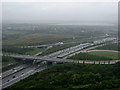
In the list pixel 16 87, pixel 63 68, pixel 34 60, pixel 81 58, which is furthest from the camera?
pixel 34 60

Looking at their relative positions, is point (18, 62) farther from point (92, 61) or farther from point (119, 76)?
point (119, 76)

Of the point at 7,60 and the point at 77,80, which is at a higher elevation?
the point at 7,60

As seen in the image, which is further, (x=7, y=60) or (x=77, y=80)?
(x=7, y=60)

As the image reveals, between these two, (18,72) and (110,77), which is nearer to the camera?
(110,77)

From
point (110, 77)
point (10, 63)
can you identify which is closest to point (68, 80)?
point (110, 77)

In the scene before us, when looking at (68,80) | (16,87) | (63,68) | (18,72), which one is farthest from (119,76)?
(18,72)

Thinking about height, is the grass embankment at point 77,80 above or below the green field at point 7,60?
below

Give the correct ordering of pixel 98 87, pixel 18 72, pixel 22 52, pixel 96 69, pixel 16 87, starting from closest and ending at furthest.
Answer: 1. pixel 98 87
2. pixel 16 87
3. pixel 96 69
4. pixel 18 72
5. pixel 22 52

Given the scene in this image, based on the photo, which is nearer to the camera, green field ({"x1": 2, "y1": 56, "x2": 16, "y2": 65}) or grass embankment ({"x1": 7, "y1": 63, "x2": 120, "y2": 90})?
grass embankment ({"x1": 7, "y1": 63, "x2": 120, "y2": 90})

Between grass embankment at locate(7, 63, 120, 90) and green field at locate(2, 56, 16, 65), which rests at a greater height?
green field at locate(2, 56, 16, 65)

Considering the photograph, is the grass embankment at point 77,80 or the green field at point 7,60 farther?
the green field at point 7,60
